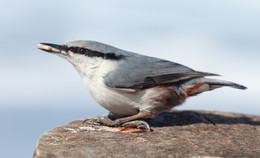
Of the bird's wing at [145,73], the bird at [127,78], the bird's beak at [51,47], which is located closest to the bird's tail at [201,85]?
the bird at [127,78]

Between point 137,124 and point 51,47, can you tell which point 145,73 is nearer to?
point 137,124

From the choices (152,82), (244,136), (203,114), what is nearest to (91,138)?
(152,82)

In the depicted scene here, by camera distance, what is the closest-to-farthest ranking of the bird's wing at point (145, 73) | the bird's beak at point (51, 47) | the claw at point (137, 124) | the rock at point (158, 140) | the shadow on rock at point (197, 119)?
the rock at point (158, 140)
the bird's wing at point (145, 73)
the claw at point (137, 124)
the bird's beak at point (51, 47)
the shadow on rock at point (197, 119)

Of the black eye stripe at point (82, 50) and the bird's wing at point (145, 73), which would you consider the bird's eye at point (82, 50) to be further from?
the bird's wing at point (145, 73)

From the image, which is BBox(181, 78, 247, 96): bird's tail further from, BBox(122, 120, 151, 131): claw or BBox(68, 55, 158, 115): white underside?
BBox(122, 120, 151, 131): claw

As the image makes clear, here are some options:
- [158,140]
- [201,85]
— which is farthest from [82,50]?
[201,85]
